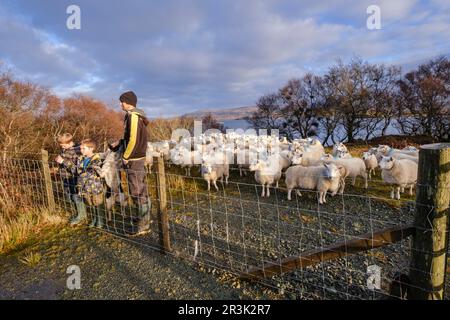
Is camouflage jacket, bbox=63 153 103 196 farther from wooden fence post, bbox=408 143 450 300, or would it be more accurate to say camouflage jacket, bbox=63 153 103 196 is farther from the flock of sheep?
wooden fence post, bbox=408 143 450 300

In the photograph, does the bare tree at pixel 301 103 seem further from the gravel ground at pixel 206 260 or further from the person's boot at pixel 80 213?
the person's boot at pixel 80 213

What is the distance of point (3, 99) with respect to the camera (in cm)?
977

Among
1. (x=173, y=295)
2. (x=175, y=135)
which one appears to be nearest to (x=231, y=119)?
(x=175, y=135)

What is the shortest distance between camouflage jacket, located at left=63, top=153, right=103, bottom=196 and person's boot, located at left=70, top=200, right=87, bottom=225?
17.5 inches

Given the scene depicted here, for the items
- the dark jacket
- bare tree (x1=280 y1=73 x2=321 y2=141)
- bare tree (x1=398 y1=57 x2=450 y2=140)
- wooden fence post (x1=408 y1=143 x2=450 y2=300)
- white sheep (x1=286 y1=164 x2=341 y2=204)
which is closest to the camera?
wooden fence post (x1=408 y1=143 x2=450 y2=300)

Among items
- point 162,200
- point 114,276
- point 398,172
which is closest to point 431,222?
point 162,200

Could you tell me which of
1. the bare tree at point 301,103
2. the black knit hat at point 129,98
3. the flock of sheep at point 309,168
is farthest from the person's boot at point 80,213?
the bare tree at point 301,103

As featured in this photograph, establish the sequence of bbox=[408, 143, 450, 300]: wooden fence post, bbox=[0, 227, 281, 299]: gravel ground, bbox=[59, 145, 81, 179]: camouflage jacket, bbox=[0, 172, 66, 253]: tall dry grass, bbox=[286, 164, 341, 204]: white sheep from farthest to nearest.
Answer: bbox=[286, 164, 341, 204]: white sheep < bbox=[59, 145, 81, 179]: camouflage jacket < bbox=[0, 172, 66, 253]: tall dry grass < bbox=[0, 227, 281, 299]: gravel ground < bbox=[408, 143, 450, 300]: wooden fence post

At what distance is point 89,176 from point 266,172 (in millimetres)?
4714

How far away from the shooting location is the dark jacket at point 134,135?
474 cm

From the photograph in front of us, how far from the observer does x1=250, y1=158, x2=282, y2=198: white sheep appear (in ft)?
26.7

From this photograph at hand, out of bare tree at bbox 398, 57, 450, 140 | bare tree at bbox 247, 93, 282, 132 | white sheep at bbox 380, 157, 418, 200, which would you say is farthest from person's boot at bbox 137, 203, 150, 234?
bare tree at bbox 247, 93, 282, 132
